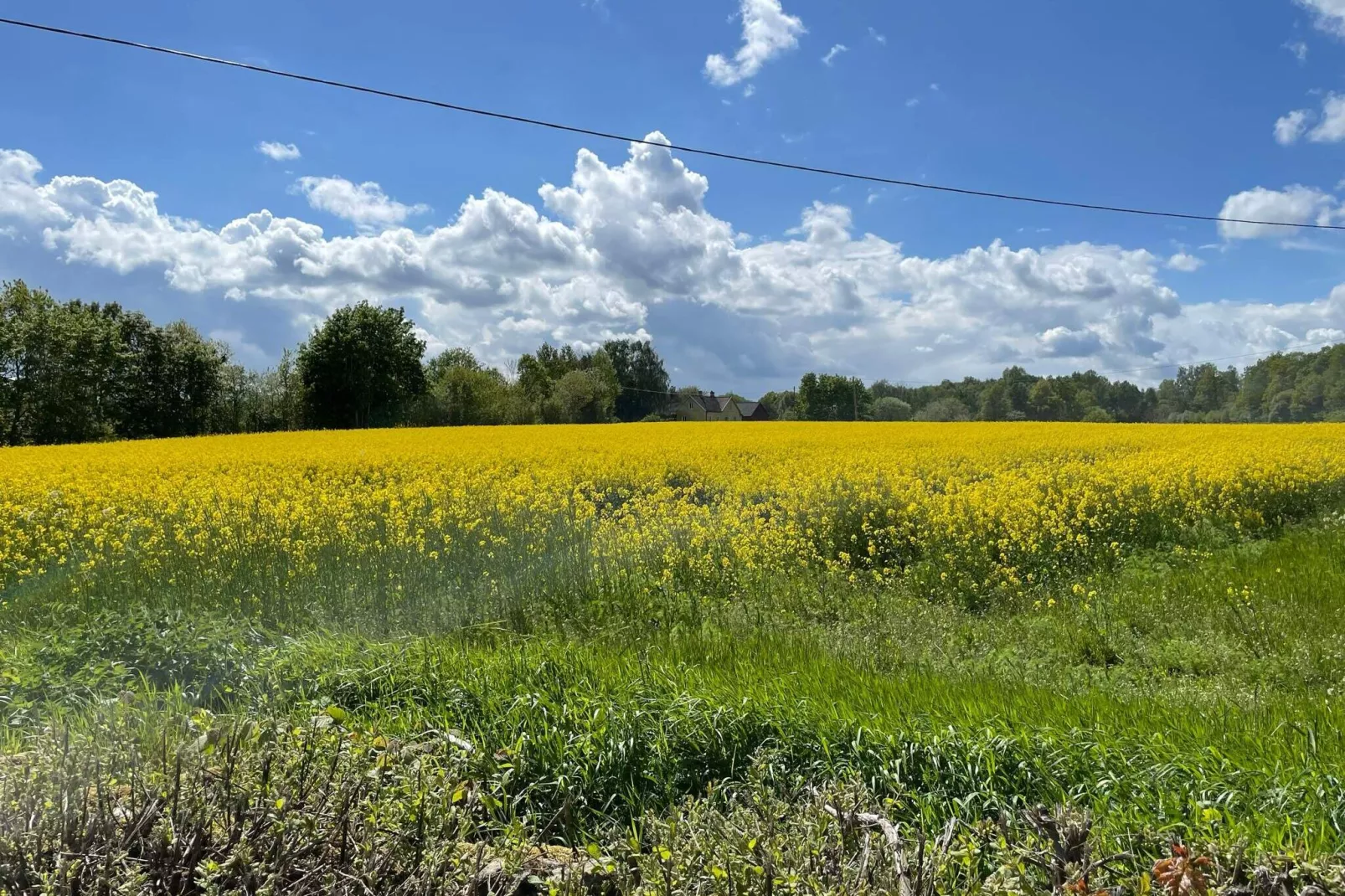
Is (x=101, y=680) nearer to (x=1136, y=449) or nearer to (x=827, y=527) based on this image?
(x=827, y=527)

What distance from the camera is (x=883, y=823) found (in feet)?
6.76

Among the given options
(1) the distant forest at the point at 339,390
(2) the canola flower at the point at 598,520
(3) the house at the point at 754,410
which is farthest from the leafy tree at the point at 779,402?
(2) the canola flower at the point at 598,520

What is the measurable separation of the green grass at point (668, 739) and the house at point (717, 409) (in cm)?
8882

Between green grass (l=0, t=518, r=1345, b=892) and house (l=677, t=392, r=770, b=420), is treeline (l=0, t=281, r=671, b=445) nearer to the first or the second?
house (l=677, t=392, r=770, b=420)

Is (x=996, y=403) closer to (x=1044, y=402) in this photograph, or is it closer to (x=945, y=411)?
(x=945, y=411)

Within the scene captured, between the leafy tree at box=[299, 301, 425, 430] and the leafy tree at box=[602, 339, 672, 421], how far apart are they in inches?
1598

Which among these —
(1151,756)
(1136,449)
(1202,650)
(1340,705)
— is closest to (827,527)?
(1202,650)

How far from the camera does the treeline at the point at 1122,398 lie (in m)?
45.0

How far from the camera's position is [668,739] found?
10.6 feet

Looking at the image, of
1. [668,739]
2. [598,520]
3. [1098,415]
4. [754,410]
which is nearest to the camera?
[668,739]

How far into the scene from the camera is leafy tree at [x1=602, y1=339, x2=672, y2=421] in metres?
91.6

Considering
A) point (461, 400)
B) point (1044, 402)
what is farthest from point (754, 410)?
point (461, 400)

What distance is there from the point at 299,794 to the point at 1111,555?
9.21 meters

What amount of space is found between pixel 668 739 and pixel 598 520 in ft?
20.8
